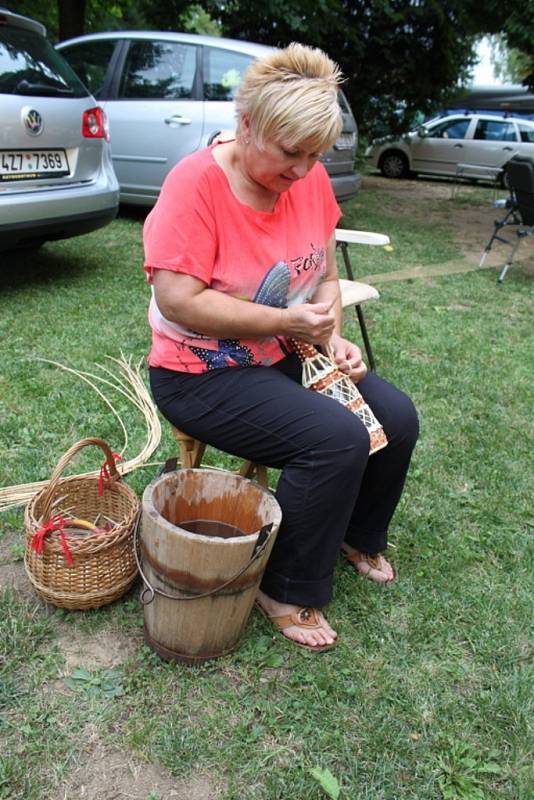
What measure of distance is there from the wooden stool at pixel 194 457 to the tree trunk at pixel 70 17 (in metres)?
9.08

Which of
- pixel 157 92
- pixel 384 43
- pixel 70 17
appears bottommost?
pixel 157 92

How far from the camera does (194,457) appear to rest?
2188 mm

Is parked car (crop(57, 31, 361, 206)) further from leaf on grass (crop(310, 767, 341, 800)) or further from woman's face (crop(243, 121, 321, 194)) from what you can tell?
leaf on grass (crop(310, 767, 341, 800))

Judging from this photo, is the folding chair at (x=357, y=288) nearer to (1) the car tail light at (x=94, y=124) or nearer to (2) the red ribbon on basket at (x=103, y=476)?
(2) the red ribbon on basket at (x=103, y=476)

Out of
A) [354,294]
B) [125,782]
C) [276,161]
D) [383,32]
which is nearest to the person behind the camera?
[125,782]

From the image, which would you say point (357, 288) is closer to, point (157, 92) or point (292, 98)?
point (292, 98)

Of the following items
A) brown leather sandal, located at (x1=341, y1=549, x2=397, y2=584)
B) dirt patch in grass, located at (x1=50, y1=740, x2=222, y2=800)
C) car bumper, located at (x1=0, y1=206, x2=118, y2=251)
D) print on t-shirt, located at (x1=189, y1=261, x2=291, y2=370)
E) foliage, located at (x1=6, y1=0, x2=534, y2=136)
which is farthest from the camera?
foliage, located at (x1=6, y1=0, x2=534, y2=136)

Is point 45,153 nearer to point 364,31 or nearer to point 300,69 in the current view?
point 300,69

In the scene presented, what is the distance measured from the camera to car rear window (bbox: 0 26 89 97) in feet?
13.6

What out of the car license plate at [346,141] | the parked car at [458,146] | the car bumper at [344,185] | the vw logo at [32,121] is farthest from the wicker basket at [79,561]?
the parked car at [458,146]

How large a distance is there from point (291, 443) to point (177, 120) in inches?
213

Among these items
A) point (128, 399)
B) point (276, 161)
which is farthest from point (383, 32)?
point (276, 161)

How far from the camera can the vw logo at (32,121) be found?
4141mm

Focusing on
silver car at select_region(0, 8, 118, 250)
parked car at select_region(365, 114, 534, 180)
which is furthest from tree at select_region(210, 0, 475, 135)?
silver car at select_region(0, 8, 118, 250)
